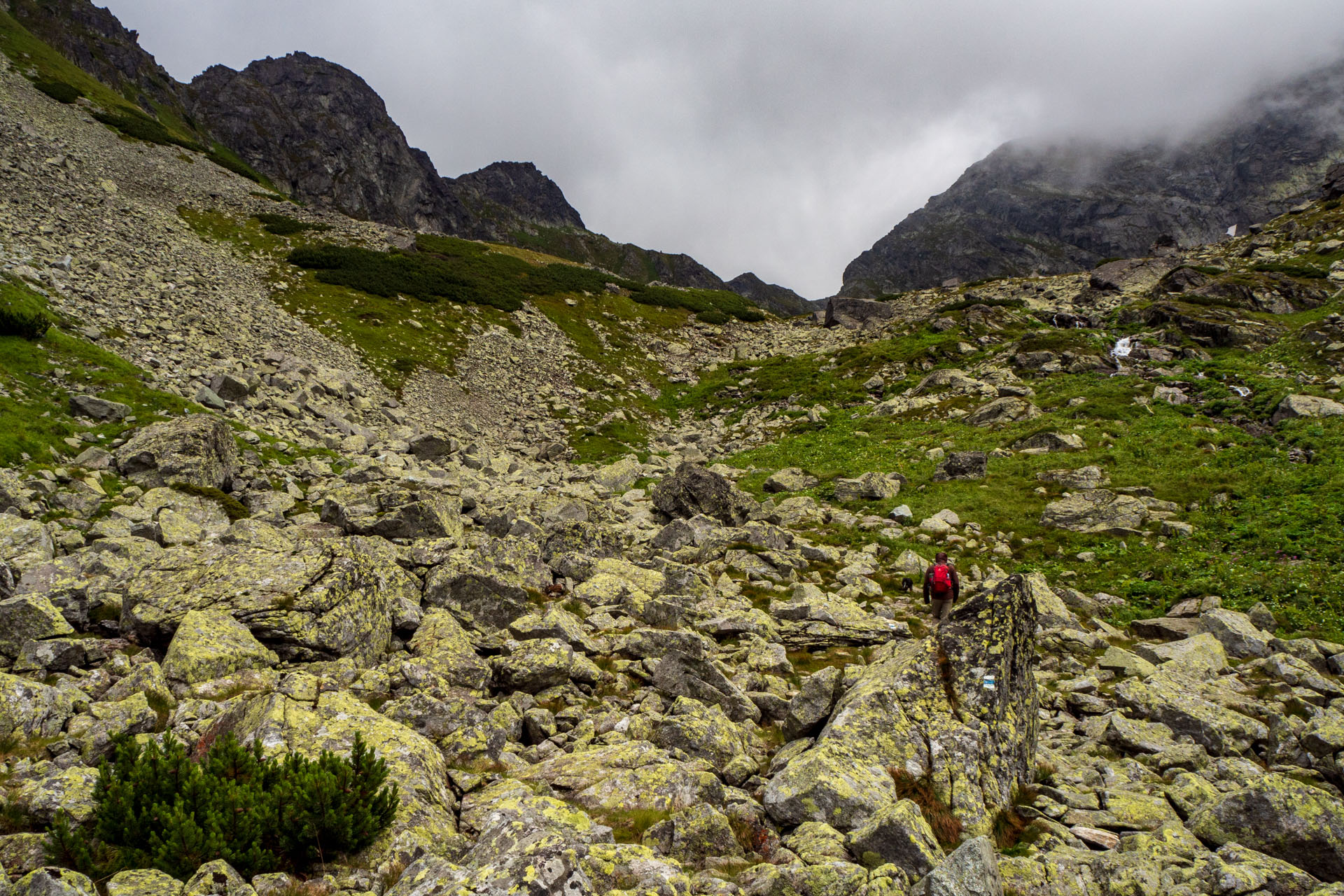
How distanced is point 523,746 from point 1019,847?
704 cm

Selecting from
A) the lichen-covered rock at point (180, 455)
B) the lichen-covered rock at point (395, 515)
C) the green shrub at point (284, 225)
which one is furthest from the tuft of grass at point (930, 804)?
the green shrub at point (284, 225)

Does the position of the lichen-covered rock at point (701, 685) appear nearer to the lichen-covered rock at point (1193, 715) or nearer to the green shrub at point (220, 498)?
the lichen-covered rock at point (1193, 715)

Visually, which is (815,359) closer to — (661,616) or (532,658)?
(661,616)

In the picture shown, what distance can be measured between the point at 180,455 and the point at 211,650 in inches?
471

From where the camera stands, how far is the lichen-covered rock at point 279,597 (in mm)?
10453

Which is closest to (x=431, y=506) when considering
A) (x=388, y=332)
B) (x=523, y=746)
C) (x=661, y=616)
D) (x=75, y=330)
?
(x=661, y=616)

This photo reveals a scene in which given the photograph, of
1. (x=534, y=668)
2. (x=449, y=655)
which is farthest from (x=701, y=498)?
(x=449, y=655)

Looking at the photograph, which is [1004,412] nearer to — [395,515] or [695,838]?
[395,515]

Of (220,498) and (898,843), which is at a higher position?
(898,843)

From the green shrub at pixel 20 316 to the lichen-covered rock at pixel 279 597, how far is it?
16.6 metres

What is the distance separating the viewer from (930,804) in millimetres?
8016

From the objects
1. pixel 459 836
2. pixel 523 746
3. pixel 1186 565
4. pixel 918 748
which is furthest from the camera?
pixel 1186 565

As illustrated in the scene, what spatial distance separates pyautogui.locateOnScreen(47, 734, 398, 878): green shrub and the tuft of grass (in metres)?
6.45

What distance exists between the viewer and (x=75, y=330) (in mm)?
25375
